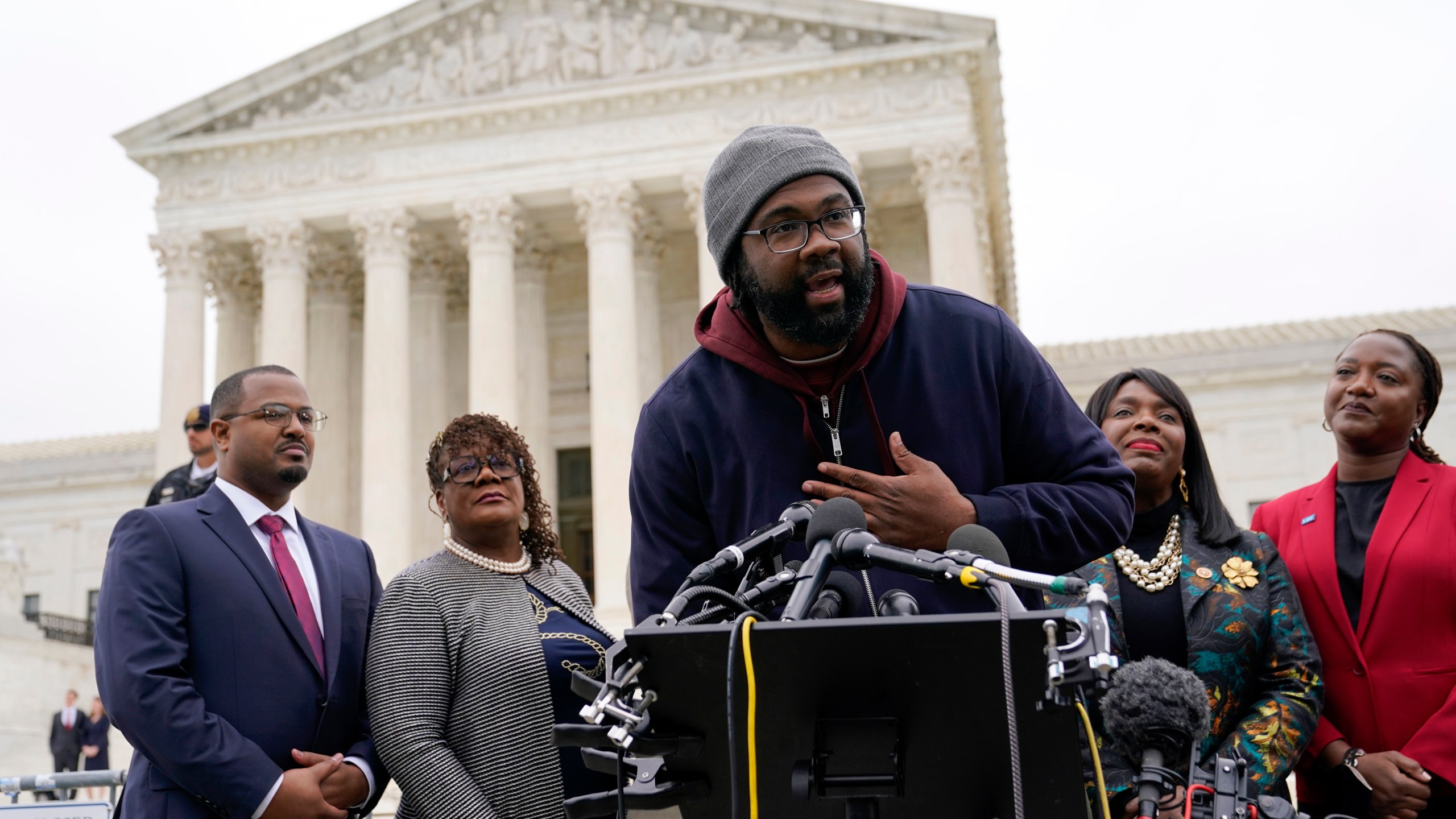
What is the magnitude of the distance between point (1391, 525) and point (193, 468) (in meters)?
8.33

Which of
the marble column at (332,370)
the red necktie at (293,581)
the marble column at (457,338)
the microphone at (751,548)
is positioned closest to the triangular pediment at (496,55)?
the marble column at (332,370)

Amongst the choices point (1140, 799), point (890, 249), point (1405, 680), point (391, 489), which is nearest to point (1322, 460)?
point (890, 249)

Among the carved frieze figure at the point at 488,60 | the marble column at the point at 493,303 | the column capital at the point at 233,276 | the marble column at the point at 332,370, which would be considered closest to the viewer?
the marble column at the point at 493,303

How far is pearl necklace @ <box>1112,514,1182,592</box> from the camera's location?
16.8ft

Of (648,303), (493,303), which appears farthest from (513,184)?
(648,303)

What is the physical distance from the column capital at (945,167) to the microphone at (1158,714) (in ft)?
87.5

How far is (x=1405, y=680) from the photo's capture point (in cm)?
511

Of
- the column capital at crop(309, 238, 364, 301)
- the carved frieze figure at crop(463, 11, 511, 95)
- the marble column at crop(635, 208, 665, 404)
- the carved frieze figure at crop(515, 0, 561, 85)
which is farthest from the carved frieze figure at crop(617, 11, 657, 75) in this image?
the column capital at crop(309, 238, 364, 301)

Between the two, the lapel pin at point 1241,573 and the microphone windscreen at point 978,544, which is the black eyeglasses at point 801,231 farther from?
the lapel pin at point 1241,573

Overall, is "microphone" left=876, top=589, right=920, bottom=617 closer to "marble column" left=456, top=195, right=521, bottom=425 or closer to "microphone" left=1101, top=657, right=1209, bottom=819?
"microphone" left=1101, top=657, right=1209, bottom=819

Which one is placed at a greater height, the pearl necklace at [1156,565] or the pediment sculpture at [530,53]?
the pediment sculpture at [530,53]

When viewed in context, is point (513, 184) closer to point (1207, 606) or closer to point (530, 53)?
point (530, 53)

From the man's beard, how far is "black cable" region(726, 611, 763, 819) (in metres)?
1.01

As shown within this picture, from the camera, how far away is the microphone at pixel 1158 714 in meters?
3.83
